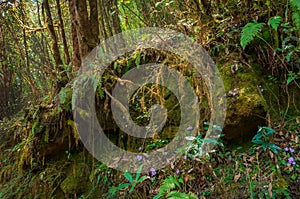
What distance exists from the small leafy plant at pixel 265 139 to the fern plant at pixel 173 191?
0.75 metres

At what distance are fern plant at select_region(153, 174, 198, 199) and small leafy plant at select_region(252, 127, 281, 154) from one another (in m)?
0.75

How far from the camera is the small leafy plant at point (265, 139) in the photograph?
211 cm

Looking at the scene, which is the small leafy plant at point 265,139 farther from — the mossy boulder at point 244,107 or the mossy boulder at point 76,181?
the mossy boulder at point 76,181

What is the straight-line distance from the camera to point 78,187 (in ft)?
9.48

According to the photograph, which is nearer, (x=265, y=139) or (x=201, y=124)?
(x=265, y=139)

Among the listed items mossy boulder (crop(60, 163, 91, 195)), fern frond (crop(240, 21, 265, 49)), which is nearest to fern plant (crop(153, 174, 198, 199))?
mossy boulder (crop(60, 163, 91, 195))

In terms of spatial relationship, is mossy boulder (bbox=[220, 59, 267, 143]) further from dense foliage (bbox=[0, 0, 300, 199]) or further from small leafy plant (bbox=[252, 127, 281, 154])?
small leafy plant (bbox=[252, 127, 281, 154])

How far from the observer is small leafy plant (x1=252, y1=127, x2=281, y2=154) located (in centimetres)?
211

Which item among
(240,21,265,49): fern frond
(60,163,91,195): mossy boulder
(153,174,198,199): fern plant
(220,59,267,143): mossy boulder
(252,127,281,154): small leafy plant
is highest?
(240,21,265,49): fern frond

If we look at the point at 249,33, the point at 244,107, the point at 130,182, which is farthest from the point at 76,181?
the point at 249,33

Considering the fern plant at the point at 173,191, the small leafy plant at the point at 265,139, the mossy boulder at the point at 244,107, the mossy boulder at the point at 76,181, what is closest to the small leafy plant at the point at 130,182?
the fern plant at the point at 173,191

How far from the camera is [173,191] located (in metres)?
1.95

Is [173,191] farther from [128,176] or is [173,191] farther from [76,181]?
[76,181]

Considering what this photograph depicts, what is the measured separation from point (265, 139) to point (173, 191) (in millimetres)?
943
